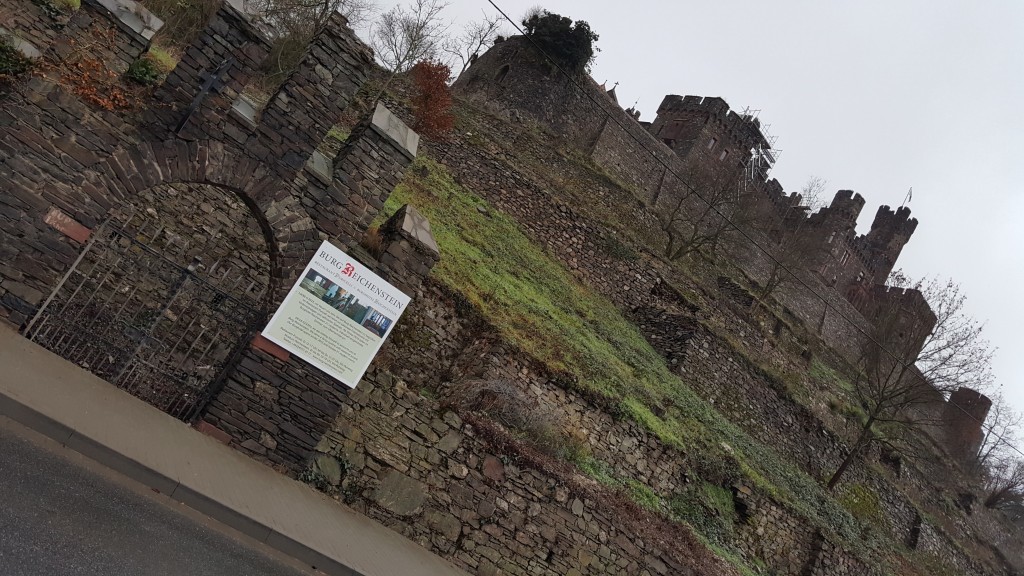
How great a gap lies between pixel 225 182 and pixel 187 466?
3.28m

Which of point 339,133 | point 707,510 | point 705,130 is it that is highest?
point 705,130

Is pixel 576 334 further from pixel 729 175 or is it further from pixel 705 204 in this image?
pixel 729 175

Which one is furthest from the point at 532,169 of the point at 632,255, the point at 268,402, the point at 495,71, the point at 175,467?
the point at 175,467

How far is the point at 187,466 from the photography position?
6250 millimetres

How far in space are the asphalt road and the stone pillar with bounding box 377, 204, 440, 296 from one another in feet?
12.1

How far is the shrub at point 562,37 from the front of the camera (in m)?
30.1

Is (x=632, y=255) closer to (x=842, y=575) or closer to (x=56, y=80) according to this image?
(x=842, y=575)

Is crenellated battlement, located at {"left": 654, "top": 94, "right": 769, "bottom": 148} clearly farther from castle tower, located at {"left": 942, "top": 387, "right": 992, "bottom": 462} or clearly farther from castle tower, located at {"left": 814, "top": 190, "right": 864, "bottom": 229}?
castle tower, located at {"left": 942, "top": 387, "right": 992, "bottom": 462}

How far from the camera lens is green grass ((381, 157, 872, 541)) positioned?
13.4 metres

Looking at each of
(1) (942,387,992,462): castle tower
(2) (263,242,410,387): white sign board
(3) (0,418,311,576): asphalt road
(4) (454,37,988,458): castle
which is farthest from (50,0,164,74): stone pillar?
(1) (942,387,992,462): castle tower

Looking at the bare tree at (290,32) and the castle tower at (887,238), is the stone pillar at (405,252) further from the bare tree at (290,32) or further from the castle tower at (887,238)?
the castle tower at (887,238)

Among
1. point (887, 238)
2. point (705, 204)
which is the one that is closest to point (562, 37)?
point (705, 204)

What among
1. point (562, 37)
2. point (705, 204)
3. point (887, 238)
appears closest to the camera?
point (562, 37)

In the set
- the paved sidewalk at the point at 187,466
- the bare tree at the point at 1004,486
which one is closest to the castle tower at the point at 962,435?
the bare tree at the point at 1004,486
